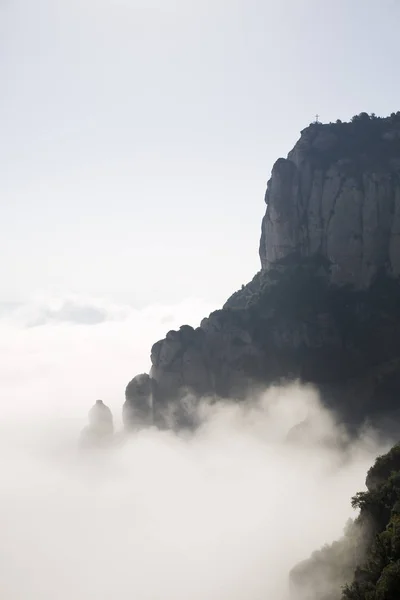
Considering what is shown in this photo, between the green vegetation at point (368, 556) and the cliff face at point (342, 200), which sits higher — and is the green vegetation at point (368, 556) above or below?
below

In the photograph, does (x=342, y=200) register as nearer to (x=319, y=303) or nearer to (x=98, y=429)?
(x=319, y=303)

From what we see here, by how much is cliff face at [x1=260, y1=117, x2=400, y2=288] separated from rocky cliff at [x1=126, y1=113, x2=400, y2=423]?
0.20m

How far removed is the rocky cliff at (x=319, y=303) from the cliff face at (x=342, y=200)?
0.20m

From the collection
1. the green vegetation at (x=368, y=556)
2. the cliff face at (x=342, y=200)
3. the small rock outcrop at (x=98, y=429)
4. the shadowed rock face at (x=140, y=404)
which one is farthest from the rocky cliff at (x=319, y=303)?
the green vegetation at (x=368, y=556)

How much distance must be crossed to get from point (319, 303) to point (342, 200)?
67.8 feet

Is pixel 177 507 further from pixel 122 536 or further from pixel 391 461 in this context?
pixel 391 461

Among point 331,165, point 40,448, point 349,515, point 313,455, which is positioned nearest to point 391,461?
point 349,515

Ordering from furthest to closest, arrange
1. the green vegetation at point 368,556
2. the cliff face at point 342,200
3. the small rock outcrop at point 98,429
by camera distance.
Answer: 1. the small rock outcrop at point 98,429
2. the cliff face at point 342,200
3. the green vegetation at point 368,556

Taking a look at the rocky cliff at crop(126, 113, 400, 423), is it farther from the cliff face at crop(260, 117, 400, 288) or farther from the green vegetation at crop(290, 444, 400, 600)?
the green vegetation at crop(290, 444, 400, 600)

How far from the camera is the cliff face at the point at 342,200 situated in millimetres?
105562

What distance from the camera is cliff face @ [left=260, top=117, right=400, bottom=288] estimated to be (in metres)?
106

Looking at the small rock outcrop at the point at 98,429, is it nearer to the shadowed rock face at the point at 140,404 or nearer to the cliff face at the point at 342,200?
the shadowed rock face at the point at 140,404

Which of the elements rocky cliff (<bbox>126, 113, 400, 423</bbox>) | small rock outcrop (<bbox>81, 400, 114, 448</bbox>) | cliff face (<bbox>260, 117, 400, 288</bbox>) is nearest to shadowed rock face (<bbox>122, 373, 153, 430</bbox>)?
rocky cliff (<bbox>126, 113, 400, 423</bbox>)

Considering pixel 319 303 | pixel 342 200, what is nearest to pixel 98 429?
pixel 319 303
